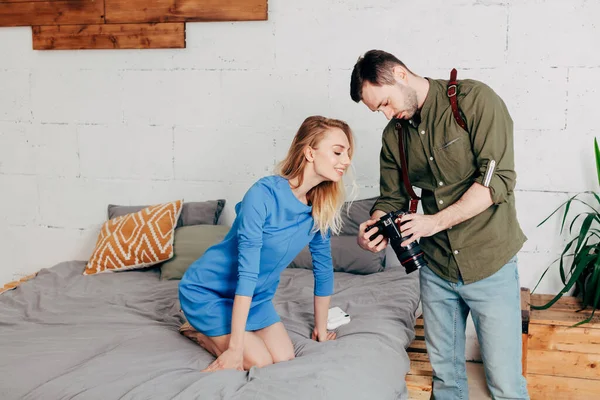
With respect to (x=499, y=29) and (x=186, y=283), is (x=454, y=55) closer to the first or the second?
(x=499, y=29)

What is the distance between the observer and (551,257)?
3131 mm

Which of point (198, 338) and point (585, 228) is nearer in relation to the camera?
point (198, 338)

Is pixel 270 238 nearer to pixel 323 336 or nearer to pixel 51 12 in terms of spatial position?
pixel 323 336

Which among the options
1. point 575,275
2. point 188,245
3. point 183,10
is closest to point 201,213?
point 188,245

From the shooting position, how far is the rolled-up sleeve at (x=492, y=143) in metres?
2.09

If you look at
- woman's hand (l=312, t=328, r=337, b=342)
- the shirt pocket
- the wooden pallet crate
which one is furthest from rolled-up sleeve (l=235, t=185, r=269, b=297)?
the wooden pallet crate

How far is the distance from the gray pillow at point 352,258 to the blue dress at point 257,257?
83cm

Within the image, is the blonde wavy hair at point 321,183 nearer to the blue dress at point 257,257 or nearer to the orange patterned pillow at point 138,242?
the blue dress at point 257,257

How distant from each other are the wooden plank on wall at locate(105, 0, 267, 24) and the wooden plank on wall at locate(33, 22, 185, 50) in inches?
1.6

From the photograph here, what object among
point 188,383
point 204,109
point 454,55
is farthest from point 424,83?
point 204,109

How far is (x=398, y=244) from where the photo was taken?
213 cm

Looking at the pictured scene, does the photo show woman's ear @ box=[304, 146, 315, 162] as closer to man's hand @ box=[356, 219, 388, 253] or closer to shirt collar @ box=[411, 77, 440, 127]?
man's hand @ box=[356, 219, 388, 253]

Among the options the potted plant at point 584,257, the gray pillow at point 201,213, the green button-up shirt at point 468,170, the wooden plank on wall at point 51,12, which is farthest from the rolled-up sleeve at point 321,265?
the wooden plank on wall at point 51,12

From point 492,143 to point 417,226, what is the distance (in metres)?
0.35
